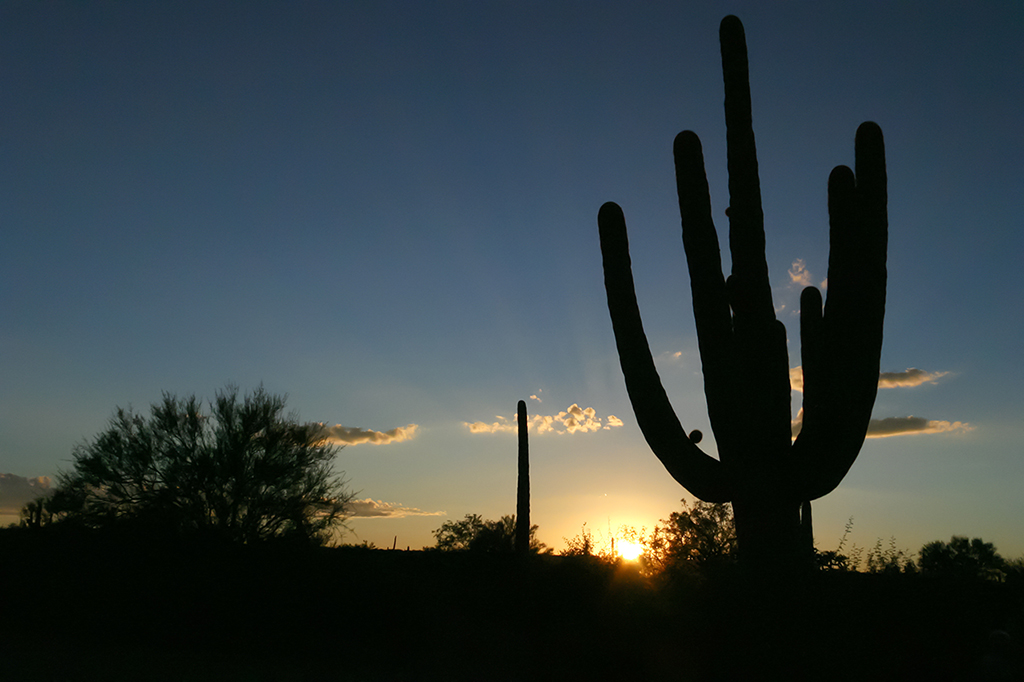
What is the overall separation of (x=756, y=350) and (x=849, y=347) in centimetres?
126

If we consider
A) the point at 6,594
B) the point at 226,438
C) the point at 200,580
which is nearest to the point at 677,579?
the point at 200,580

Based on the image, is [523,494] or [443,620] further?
[523,494]

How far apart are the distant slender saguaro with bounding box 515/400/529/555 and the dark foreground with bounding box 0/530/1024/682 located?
4882mm

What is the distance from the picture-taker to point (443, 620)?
10.8 m

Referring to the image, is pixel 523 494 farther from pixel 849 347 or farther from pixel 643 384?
pixel 849 347

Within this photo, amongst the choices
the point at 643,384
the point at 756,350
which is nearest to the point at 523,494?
the point at 643,384

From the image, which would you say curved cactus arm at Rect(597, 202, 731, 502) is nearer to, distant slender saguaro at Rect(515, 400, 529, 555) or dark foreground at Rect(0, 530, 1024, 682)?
dark foreground at Rect(0, 530, 1024, 682)

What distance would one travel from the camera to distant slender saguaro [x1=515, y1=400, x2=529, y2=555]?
17.9 m

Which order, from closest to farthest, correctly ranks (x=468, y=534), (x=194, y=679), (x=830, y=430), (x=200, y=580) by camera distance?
(x=194, y=679) → (x=830, y=430) → (x=200, y=580) → (x=468, y=534)

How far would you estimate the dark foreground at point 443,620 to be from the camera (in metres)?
7.91

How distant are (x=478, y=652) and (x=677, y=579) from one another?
10.9ft

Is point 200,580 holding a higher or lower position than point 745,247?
lower

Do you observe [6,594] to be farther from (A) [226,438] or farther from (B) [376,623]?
(A) [226,438]

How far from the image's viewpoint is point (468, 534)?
142ft
